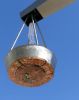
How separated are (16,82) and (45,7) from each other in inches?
28.7

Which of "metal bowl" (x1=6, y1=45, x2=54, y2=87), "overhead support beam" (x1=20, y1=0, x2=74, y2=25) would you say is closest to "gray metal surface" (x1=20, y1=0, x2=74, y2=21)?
"overhead support beam" (x1=20, y1=0, x2=74, y2=25)

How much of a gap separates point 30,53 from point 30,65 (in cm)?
13

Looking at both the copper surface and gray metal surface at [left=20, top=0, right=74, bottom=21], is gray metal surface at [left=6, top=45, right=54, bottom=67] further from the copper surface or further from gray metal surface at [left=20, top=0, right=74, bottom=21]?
gray metal surface at [left=20, top=0, right=74, bottom=21]

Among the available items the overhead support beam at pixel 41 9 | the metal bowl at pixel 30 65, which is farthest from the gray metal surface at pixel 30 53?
the overhead support beam at pixel 41 9

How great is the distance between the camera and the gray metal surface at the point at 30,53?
15.8 feet

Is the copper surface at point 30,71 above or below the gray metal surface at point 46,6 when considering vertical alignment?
below

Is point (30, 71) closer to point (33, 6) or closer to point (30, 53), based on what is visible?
point (30, 53)

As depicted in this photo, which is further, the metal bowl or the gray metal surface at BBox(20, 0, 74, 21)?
the gray metal surface at BBox(20, 0, 74, 21)

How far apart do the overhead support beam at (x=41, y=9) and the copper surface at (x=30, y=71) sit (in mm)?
472

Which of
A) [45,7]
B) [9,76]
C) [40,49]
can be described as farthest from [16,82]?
Result: [45,7]

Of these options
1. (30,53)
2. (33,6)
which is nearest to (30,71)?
(30,53)

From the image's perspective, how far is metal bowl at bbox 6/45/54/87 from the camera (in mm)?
4820

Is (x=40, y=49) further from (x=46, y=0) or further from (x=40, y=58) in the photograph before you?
(x=46, y=0)

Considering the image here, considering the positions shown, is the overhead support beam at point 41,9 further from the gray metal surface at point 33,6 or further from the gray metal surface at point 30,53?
the gray metal surface at point 30,53
